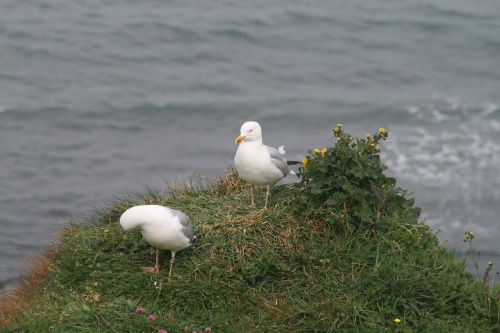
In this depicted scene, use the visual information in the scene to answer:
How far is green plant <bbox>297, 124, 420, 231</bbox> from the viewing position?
19.9 ft

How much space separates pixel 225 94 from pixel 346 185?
32.5 ft

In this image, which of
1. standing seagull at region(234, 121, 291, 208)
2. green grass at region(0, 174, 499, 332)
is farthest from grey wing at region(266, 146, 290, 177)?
green grass at region(0, 174, 499, 332)

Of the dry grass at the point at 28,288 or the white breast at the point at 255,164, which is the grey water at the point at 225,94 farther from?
the white breast at the point at 255,164

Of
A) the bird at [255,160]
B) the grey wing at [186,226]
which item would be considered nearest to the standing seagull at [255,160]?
the bird at [255,160]

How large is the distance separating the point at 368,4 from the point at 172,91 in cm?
739

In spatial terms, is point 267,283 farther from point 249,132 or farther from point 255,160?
point 249,132

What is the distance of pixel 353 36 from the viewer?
60.6ft

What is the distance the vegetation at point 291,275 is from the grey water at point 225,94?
304 cm

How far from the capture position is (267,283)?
5902 mm

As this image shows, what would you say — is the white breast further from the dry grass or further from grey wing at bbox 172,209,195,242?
the dry grass

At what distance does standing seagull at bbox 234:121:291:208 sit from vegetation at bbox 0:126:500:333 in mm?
256

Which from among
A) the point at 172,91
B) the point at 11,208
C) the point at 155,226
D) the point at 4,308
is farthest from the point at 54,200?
the point at 155,226

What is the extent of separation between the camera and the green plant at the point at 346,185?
6.08 meters

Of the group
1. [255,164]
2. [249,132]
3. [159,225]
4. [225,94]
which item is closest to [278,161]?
[255,164]
